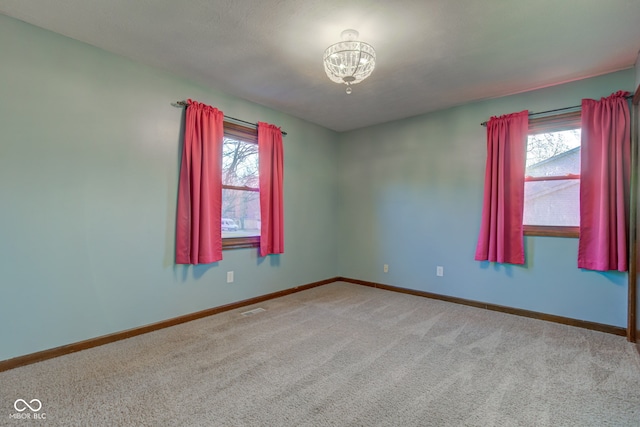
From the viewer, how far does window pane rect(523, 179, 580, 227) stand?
9.77 feet

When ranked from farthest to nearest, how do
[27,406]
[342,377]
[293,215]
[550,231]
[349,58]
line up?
[293,215], [550,231], [349,58], [342,377], [27,406]

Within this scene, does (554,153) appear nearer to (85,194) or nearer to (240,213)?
(240,213)

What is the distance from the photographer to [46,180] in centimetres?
223

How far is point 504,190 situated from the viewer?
3.27 metres

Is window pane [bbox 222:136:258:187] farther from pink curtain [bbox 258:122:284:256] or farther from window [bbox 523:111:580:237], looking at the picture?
window [bbox 523:111:580:237]

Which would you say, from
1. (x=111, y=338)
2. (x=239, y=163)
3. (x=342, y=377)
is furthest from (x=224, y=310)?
(x=342, y=377)

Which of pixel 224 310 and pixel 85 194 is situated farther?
pixel 224 310

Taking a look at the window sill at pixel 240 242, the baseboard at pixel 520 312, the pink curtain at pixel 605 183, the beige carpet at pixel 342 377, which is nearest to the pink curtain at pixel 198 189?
the window sill at pixel 240 242

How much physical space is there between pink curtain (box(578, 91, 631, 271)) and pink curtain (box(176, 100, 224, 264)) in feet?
11.9

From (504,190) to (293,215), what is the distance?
258 cm

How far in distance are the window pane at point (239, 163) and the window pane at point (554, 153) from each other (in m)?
3.10

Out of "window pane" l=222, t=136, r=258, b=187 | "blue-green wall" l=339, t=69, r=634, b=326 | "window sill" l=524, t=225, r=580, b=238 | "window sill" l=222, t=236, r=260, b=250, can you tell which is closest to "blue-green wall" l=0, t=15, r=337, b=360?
"window sill" l=222, t=236, r=260, b=250

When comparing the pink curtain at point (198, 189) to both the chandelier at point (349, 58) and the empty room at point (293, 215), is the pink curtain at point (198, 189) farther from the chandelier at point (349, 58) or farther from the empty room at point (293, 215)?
the chandelier at point (349, 58)

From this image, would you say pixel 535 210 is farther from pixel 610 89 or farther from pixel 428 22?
pixel 428 22
